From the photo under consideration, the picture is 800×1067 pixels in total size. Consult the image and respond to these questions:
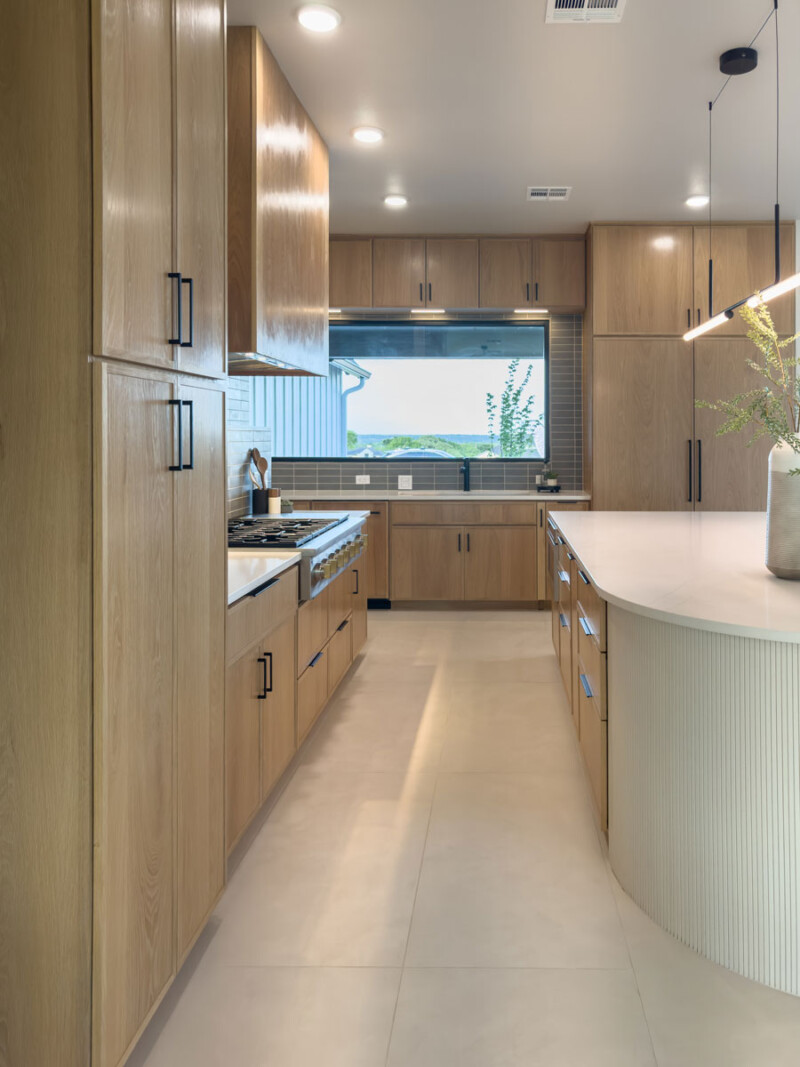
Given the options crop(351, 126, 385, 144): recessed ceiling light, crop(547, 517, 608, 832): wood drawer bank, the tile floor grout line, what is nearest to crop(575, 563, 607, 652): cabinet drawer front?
crop(547, 517, 608, 832): wood drawer bank

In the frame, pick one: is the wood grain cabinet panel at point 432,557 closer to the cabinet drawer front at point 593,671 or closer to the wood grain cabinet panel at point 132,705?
the cabinet drawer front at point 593,671

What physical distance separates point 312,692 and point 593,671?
4.10 ft

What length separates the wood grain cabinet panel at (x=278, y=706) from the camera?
8.98 feet

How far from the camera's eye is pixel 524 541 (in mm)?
6434

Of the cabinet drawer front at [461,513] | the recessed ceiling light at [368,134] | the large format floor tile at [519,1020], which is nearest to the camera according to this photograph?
the large format floor tile at [519,1020]

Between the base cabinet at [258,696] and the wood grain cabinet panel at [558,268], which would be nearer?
the base cabinet at [258,696]

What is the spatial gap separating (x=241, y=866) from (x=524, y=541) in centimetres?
424

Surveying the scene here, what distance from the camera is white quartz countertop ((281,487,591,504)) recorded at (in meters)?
6.45

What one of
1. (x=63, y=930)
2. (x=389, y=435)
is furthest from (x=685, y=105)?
(x=63, y=930)

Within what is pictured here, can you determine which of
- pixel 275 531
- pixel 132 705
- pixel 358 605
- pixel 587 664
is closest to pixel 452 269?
pixel 358 605

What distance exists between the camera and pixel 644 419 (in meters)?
6.23

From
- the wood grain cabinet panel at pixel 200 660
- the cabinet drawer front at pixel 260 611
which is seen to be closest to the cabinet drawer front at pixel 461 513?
the cabinet drawer front at pixel 260 611

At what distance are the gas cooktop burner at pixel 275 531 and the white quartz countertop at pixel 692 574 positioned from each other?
3.58 ft

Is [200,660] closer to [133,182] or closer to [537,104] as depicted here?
[133,182]
